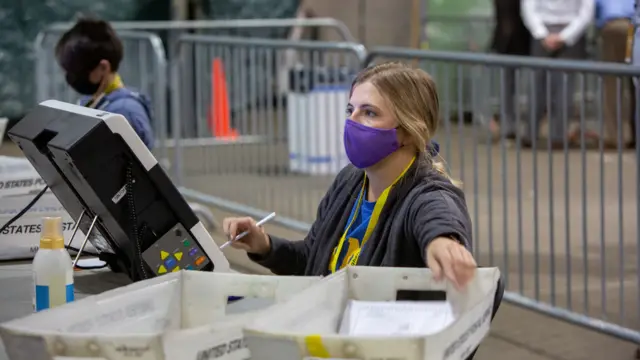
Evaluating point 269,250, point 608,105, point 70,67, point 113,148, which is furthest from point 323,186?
point 113,148

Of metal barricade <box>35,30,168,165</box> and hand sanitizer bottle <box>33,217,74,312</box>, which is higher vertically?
hand sanitizer bottle <box>33,217,74,312</box>

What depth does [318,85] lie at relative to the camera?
22.2 ft

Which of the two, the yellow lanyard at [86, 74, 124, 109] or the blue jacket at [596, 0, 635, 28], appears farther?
the blue jacket at [596, 0, 635, 28]

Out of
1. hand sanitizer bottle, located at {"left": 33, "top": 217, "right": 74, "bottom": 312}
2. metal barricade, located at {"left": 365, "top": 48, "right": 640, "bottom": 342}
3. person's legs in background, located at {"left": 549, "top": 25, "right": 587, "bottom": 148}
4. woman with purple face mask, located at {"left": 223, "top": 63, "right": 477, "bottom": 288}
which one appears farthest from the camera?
person's legs in background, located at {"left": 549, "top": 25, "right": 587, "bottom": 148}

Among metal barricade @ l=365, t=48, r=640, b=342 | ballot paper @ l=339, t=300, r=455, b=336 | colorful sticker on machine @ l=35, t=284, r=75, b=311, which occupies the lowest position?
metal barricade @ l=365, t=48, r=640, b=342

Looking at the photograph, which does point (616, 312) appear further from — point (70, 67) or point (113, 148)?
point (113, 148)

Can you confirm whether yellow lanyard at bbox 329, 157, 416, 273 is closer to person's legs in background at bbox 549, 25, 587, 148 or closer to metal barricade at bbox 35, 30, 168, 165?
person's legs in background at bbox 549, 25, 587, 148

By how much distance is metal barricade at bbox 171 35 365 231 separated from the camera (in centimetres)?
655

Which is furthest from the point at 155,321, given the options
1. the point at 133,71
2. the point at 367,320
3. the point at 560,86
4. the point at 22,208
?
the point at 133,71

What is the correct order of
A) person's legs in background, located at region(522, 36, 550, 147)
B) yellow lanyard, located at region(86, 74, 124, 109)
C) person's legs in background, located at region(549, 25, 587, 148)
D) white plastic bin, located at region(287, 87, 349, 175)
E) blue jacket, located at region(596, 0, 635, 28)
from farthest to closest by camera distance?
blue jacket, located at region(596, 0, 635, 28) < person's legs in background, located at region(549, 25, 587, 148) < white plastic bin, located at region(287, 87, 349, 175) < person's legs in background, located at region(522, 36, 550, 147) < yellow lanyard, located at region(86, 74, 124, 109)

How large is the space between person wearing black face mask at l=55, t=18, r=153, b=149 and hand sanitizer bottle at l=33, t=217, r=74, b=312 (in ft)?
5.70

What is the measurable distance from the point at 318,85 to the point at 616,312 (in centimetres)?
279

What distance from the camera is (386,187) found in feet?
7.73

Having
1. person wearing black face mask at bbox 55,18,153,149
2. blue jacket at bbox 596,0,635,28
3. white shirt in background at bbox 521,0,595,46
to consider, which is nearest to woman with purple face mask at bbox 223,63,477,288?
person wearing black face mask at bbox 55,18,153,149
